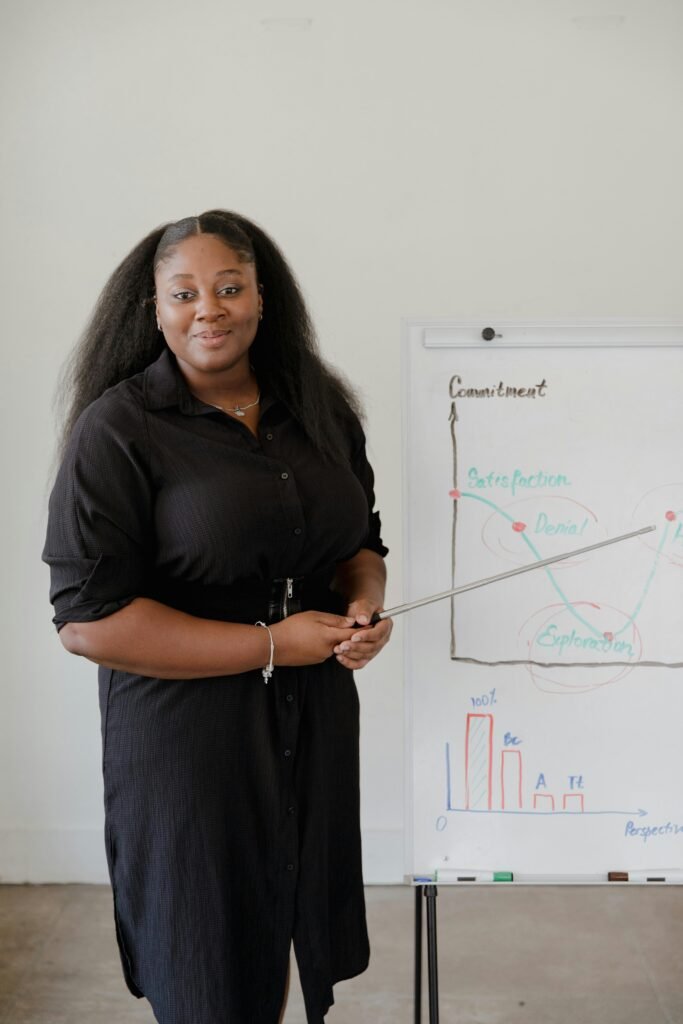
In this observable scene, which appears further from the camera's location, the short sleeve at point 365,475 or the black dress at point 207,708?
the short sleeve at point 365,475

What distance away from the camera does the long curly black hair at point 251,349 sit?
1.49 m

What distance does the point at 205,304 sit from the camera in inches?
54.9

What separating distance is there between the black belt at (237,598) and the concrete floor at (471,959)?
1.06 m

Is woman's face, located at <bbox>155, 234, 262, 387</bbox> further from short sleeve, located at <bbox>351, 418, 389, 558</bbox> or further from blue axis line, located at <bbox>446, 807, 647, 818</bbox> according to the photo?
blue axis line, located at <bbox>446, 807, 647, 818</bbox>

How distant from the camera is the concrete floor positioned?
2.09 meters

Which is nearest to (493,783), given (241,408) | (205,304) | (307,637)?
(307,637)

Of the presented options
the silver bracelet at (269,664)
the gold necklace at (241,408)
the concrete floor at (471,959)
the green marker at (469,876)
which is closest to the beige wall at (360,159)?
the concrete floor at (471,959)

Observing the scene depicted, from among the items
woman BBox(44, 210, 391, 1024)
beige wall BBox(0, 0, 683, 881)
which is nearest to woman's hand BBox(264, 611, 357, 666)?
woman BBox(44, 210, 391, 1024)

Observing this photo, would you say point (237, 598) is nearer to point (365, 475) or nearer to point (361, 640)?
point (361, 640)

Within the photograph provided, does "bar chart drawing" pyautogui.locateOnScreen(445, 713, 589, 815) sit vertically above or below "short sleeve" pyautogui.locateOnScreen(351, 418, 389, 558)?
below

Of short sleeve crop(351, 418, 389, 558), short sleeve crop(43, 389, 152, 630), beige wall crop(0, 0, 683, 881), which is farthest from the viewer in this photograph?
beige wall crop(0, 0, 683, 881)

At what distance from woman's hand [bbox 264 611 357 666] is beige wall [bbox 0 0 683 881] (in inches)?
44.1

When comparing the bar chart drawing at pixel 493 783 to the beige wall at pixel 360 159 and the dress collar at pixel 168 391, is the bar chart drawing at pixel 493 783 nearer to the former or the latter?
the dress collar at pixel 168 391

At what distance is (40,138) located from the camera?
2.47 metres
